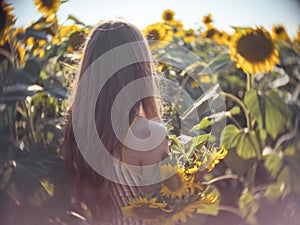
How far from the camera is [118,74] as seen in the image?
669 millimetres

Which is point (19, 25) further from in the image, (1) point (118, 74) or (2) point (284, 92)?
(2) point (284, 92)

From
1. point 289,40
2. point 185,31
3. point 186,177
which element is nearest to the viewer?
point 289,40

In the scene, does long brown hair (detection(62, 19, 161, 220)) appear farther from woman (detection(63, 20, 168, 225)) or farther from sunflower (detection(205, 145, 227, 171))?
sunflower (detection(205, 145, 227, 171))

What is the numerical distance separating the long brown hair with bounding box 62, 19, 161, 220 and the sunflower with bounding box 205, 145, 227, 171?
0.14 meters

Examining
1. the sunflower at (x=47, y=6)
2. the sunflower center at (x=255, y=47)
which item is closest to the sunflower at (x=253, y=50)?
the sunflower center at (x=255, y=47)

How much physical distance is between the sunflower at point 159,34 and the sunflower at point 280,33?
0.24 meters

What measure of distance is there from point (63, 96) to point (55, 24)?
182mm

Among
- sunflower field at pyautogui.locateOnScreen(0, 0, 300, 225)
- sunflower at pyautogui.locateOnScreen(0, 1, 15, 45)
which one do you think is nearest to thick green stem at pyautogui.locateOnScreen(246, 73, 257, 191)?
sunflower field at pyautogui.locateOnScreen(0, 0, 300, 225)

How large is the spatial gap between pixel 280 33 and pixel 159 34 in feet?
0.84

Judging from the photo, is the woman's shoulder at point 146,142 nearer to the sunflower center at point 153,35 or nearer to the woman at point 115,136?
the woman at point 115,136

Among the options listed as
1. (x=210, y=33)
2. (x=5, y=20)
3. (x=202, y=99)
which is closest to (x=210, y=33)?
(x=210, y=33)

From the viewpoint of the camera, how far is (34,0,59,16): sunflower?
2.06 ft

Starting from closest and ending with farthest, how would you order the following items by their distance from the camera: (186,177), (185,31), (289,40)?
(289,40) < (186,177) < (185,31)

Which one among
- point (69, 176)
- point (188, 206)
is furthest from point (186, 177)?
point (69, 176)
